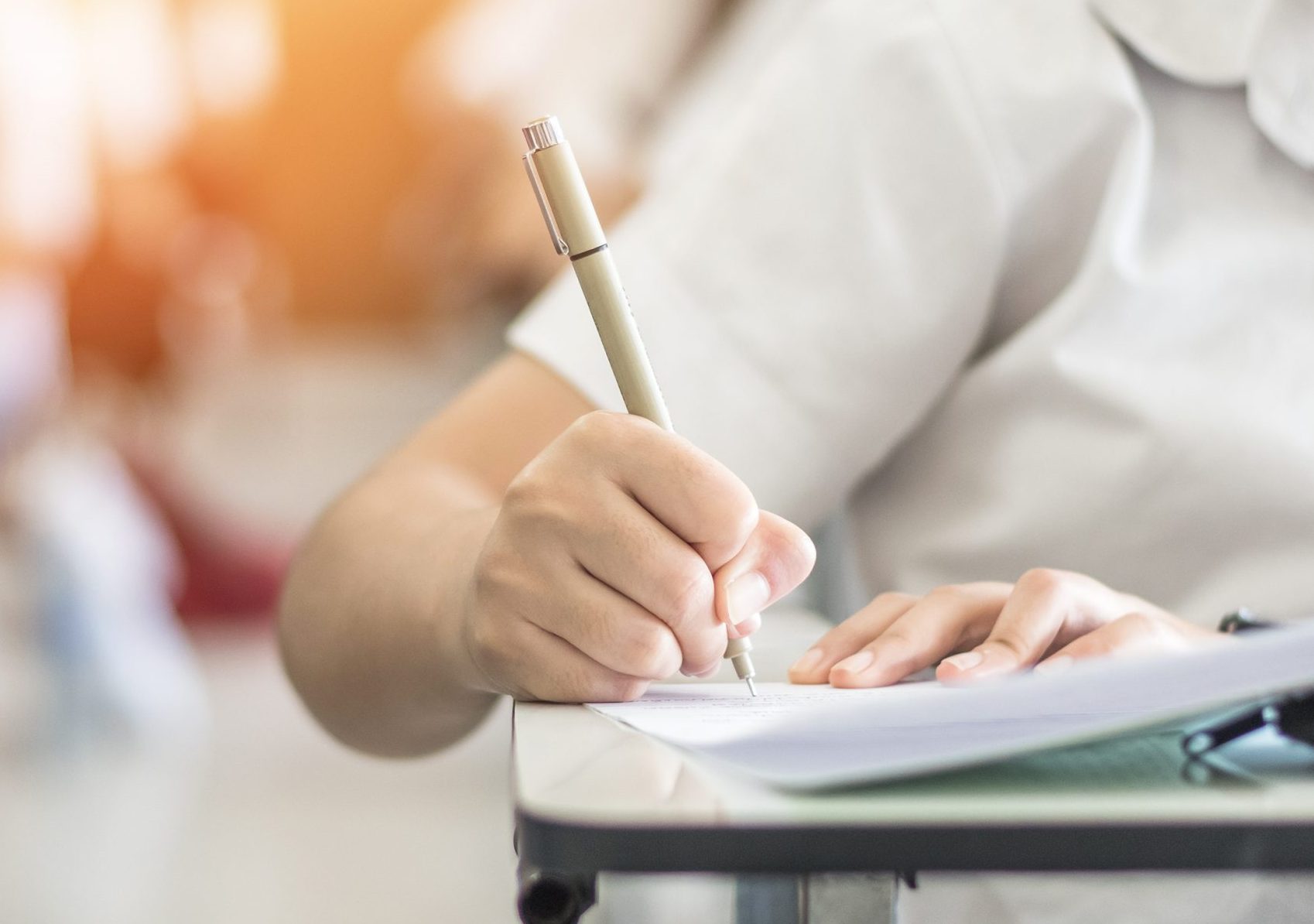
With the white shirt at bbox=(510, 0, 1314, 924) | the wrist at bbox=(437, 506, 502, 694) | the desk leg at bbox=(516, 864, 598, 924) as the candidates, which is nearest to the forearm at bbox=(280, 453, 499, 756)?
the wrist at bbox=(437, 506, 502, 694)

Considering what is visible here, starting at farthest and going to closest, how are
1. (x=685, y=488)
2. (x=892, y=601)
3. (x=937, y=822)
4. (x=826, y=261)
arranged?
(x=826, y=261) < (x=892, y=601) < (x=685, y=488) < (x=937, y=822)

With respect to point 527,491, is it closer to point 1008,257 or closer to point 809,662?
point 809,662

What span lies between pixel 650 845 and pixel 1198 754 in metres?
0.14

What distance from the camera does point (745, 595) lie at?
412 mm

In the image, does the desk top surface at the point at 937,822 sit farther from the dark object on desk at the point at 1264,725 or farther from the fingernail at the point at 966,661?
the fingernail at the point at 966,661

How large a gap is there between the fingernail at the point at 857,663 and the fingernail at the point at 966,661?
28mm

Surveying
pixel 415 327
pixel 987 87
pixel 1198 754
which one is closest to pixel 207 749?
pixel 415 327

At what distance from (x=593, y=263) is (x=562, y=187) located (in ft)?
0.09

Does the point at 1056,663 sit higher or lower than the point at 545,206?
lower

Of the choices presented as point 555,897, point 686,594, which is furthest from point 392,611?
point 555,897

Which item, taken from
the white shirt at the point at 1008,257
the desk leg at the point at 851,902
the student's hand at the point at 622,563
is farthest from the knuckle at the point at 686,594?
the white shirt at the point at 1008,257

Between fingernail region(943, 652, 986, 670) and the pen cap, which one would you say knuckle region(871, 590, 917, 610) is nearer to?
fingernail region(943, 652, 986, 670)

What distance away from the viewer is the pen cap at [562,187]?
0.43 metres

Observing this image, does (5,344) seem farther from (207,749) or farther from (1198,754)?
(1198,754)
